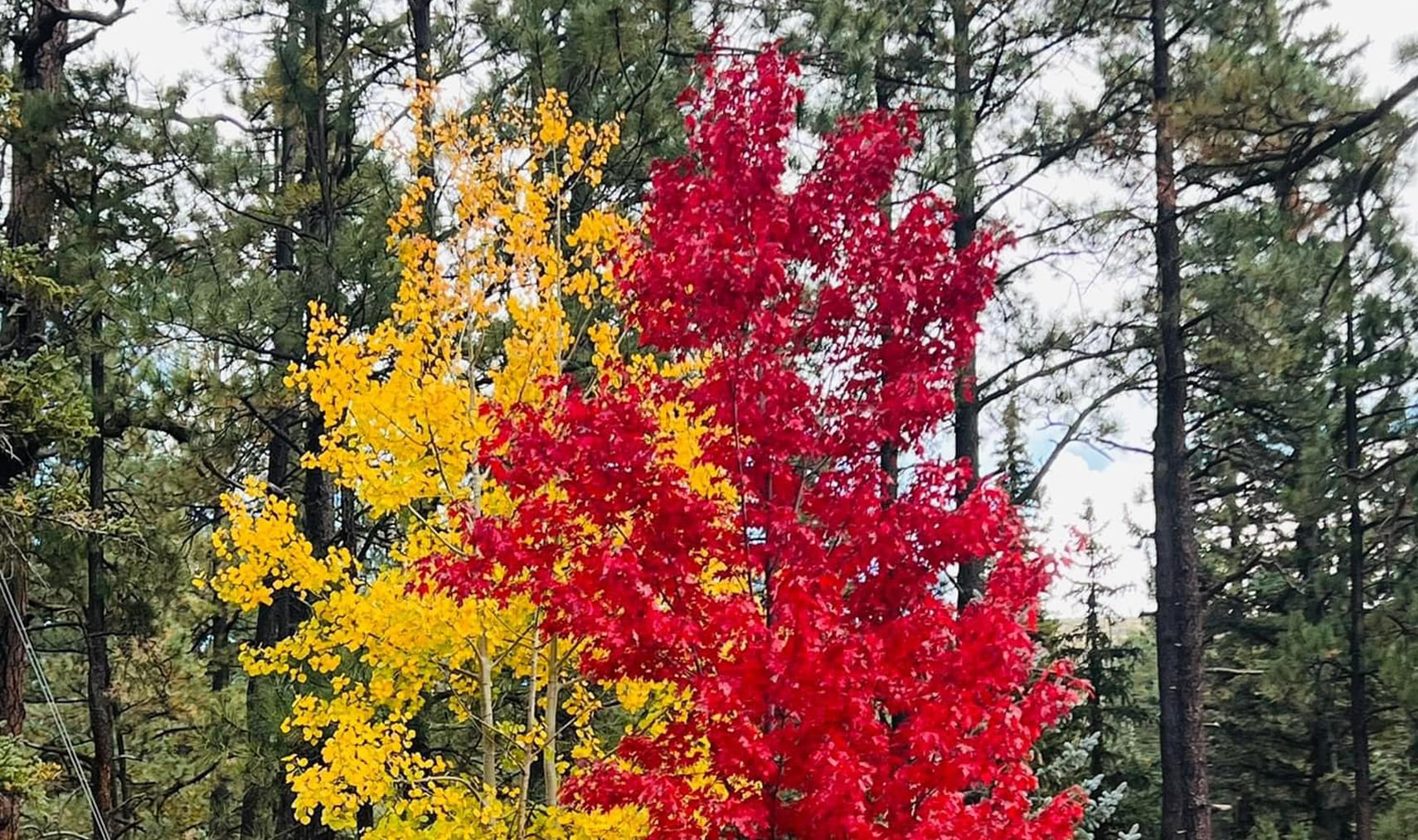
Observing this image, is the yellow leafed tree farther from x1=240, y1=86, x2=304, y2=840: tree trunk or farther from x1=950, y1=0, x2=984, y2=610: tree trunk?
x1=950, y1=0, x2=984, y2=610: tree trunk

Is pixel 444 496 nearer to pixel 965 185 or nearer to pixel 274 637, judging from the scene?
pixel 965 185

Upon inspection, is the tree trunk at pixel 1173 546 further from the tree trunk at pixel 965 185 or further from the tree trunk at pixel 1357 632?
the tree trunk at pixel 1357 632

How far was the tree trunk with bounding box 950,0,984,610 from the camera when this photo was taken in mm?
9930

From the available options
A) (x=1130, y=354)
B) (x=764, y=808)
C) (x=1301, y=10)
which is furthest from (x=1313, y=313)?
(x=764, y=808)

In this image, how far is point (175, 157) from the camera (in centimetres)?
932

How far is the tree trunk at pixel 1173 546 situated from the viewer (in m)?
9.64

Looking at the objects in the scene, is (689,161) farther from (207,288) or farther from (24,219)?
(24,219)

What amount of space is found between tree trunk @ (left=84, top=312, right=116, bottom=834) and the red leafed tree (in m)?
7.96

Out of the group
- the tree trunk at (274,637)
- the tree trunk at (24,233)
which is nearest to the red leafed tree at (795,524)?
the tree trunk at (274,637)

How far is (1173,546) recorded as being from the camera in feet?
33.0

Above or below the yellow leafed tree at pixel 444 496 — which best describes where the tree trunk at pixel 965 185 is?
above

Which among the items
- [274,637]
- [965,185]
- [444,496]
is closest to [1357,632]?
[965,185]

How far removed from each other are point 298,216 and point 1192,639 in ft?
31.9

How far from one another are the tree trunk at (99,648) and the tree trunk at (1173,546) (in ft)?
33.2
